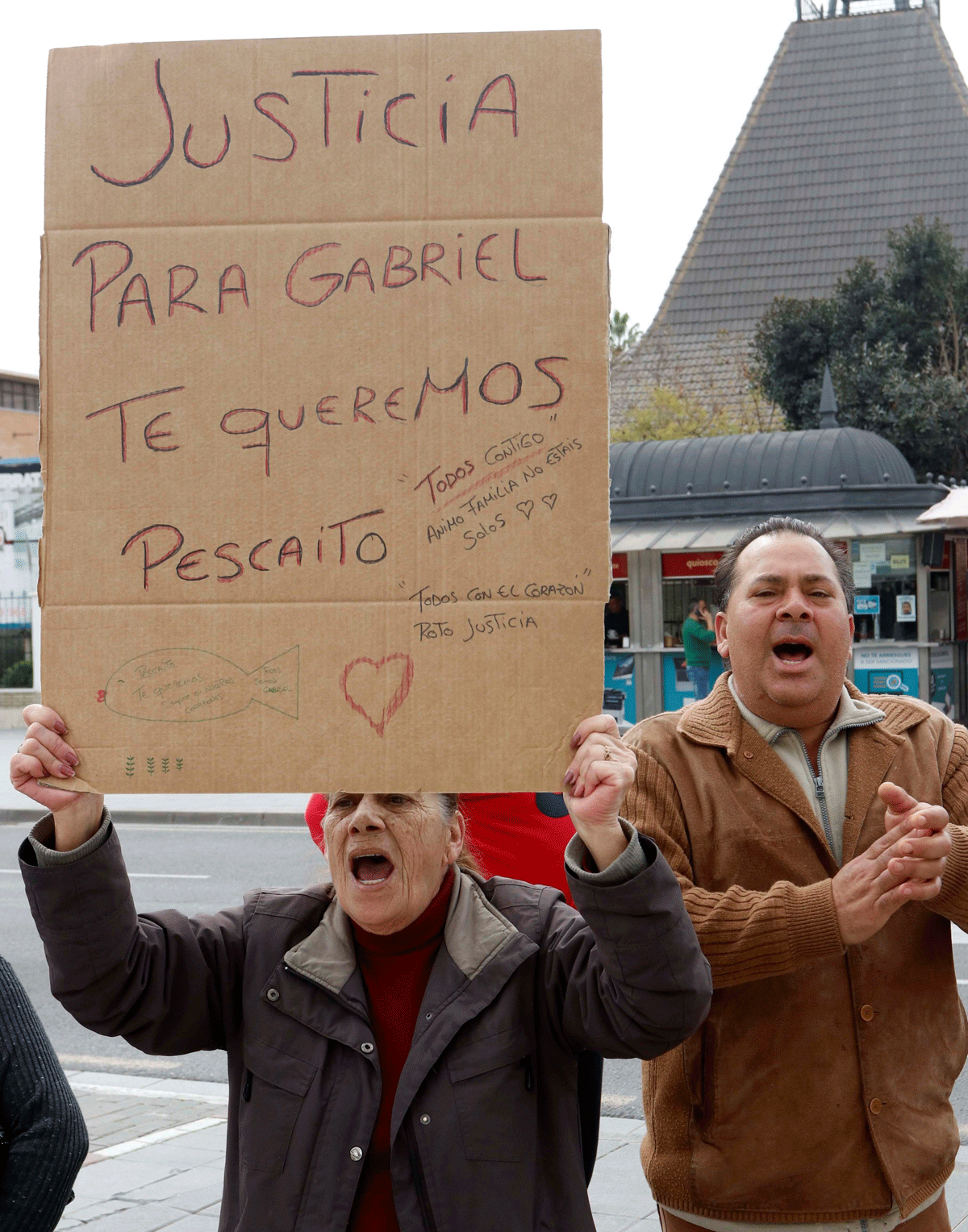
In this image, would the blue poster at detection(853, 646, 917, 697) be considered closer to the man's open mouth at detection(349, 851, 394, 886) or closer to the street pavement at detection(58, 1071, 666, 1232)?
the street pavement at detection(58, 1071, 666, 1232)

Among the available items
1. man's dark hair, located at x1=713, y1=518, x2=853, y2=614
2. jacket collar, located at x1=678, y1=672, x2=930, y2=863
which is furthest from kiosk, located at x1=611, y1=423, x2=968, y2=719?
jacket collar, located at x1=678, y1=672, x2=930, y2=863

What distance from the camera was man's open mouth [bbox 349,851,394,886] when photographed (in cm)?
229

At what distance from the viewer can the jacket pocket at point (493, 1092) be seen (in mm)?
2105

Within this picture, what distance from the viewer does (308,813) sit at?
2787 mm

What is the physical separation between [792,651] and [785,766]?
8.5 inches

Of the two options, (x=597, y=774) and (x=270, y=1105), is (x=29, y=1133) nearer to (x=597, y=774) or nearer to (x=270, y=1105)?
(x=270, y=1105)

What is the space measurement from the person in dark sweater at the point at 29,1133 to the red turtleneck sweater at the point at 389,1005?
45cm

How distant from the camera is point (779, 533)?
271 centimetres

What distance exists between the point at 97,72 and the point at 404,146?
0.46 m

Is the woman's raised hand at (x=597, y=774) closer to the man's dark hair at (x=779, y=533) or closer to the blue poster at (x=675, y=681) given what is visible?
the man's dark hair at (x=779, y=533)

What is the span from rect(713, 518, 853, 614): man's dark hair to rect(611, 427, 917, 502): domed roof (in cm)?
1262

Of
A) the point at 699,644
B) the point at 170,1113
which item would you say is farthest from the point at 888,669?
the point at 170,1113

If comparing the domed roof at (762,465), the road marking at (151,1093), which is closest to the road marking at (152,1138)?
the road marking at (151,1093)

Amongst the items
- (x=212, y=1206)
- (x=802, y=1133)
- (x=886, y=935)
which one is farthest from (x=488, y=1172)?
(x=212, y=1206)
